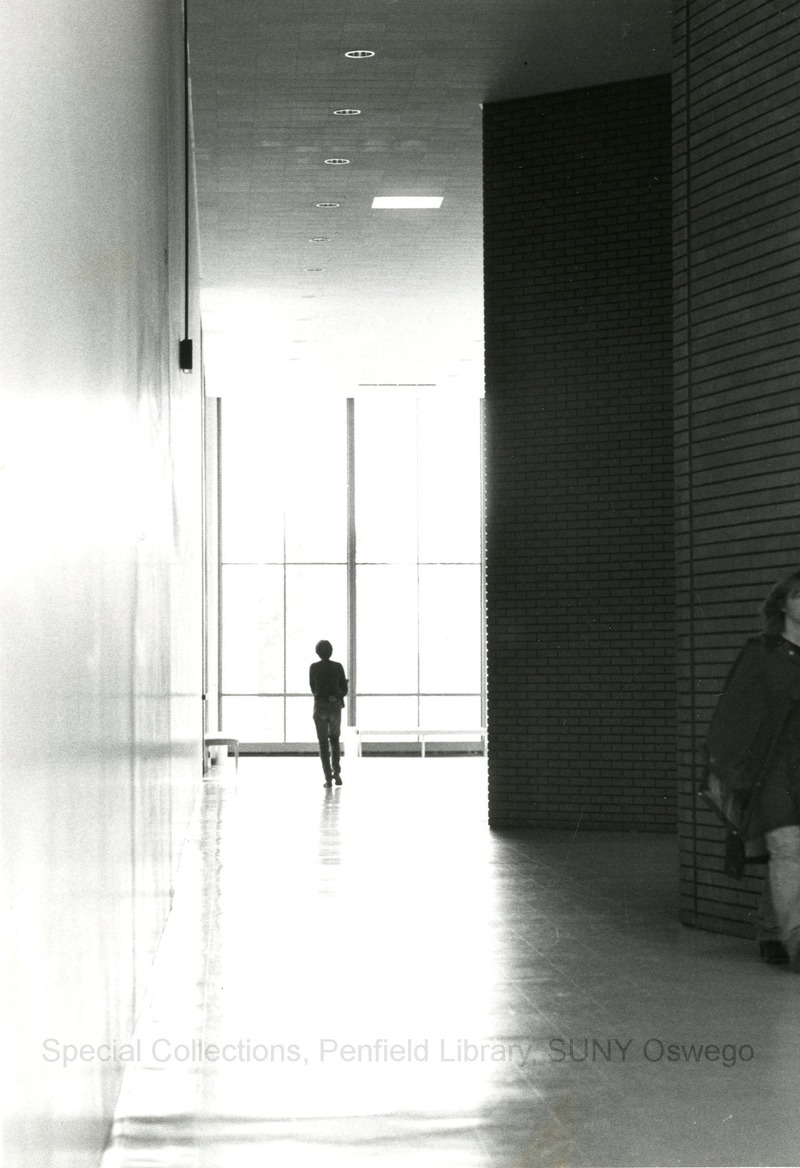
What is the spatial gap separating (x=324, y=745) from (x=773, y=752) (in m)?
11.3

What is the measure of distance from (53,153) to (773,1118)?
3049 millimetres

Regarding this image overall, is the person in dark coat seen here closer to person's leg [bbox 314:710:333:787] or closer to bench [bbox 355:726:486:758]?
person's leg [bbox 314:710:333:787]

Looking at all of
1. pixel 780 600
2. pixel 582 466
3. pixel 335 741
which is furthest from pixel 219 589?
pixel 780 600

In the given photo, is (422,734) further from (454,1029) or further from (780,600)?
(454,1029)

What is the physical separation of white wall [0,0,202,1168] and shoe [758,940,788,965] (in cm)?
248

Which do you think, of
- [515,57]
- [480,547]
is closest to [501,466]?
[515,57]

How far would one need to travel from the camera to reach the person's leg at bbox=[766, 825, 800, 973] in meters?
6.24

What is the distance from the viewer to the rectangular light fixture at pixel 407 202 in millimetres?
14500

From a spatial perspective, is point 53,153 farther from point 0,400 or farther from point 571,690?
point 571,690

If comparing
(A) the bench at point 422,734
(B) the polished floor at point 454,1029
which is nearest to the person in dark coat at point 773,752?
(B) the polished floor at point 454,1029

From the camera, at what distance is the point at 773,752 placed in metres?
6.40

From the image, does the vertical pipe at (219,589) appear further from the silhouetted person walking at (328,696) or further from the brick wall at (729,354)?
the brick wall at (729,354)

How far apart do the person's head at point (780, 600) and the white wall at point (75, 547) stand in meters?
2.56

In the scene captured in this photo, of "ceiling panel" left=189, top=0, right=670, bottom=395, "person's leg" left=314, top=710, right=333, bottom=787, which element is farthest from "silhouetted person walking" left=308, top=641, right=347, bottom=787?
"ceiling panel" left=189, top=0, right=670, bottom=395
